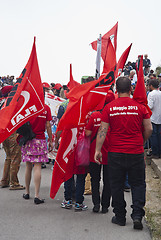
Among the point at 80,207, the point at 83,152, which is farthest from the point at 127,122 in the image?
the point at 80,207

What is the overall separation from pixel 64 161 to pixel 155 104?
4245 mm

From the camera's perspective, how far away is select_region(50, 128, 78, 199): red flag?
5.46 m

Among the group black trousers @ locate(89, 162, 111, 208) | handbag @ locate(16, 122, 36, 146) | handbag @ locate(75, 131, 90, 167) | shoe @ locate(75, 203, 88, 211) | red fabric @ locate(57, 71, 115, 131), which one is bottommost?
shoe @ locate(75, 203, 88, 211)

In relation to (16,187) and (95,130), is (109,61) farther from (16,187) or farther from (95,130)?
→ (16,187)

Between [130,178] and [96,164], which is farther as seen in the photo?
[96,164]

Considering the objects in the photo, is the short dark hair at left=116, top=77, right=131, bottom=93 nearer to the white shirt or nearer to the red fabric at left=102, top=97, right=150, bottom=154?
the red fabric at left=102, top=97, right=150, bottom=154

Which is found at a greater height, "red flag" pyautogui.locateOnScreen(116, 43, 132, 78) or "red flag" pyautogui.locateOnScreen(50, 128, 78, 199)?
"red flag" pyautogui.locateOnScreen(116, 43, 132, 78)

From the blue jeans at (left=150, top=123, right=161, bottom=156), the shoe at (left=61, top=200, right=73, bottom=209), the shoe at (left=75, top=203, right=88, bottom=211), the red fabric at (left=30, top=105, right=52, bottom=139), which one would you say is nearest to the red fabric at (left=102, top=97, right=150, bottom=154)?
the shoe at (left=75, top=203, right=88, bottom=211)

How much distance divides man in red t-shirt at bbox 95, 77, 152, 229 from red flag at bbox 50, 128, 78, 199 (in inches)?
30.3

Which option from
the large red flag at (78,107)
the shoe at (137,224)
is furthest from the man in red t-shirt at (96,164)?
the shoe at (137,224)

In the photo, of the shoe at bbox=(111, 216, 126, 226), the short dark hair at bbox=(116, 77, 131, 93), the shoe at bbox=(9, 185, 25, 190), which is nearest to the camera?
the short dark hair at bbox=(116, 77, 131, 93)

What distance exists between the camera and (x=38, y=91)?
238 inches

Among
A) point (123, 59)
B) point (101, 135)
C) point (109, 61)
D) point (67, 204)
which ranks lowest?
point (67, 204)

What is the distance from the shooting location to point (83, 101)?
5176mm
